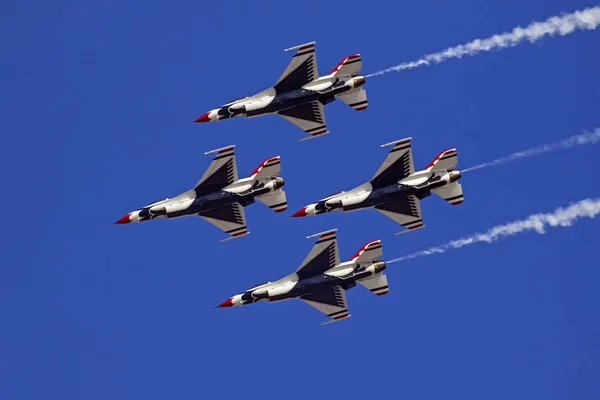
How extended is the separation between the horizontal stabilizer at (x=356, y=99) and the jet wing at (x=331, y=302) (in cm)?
1097

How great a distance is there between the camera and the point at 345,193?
104188mm

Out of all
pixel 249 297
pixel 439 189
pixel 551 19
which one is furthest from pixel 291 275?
pixel 551 19

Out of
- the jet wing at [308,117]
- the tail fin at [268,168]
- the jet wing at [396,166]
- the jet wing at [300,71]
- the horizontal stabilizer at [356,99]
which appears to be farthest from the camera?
the jet wing at [308,117]

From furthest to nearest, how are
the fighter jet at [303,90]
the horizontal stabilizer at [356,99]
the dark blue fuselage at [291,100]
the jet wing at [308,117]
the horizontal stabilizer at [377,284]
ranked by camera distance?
the jet wing at [308,117], the horizontal stabilizer at [356,99], the horizontal stabilizer at [377,284], the dark blue fuselage at [291,100], the fighter jet at [303,90]

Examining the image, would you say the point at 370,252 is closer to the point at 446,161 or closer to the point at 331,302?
the point at 331,302

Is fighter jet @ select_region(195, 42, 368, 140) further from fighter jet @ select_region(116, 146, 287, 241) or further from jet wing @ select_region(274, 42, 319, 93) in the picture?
fighter jet @ select_region(116, 146, 287, 241)

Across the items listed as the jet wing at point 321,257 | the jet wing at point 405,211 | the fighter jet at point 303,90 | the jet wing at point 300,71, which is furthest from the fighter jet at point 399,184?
the jet wing at point 300,71

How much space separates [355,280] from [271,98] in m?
12.0

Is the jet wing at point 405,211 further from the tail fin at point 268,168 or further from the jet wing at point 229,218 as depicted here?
the jet wing at point 229,218

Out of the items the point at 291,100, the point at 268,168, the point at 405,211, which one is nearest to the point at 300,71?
the point at 291,100

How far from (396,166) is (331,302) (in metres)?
9.18

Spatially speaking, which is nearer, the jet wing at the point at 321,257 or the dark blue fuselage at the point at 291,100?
the jet wing at the point at 321,257

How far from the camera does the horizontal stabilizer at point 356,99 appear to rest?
4129 inches

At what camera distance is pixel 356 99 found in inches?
4131
